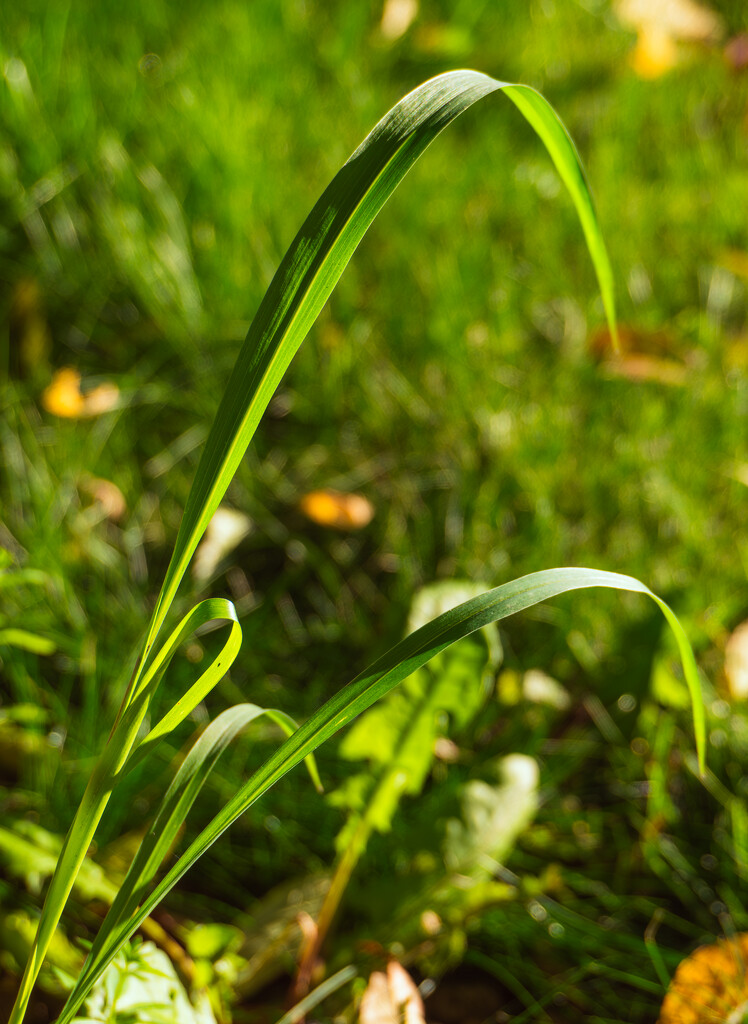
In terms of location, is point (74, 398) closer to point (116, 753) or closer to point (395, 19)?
point (116, 753)

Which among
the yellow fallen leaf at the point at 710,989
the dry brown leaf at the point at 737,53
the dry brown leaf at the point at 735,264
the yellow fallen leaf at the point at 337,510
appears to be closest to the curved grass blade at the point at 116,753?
the yellow fallen leaf at the point at 710,989

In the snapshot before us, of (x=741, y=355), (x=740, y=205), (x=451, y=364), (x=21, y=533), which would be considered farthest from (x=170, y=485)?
(x=740, y=205)

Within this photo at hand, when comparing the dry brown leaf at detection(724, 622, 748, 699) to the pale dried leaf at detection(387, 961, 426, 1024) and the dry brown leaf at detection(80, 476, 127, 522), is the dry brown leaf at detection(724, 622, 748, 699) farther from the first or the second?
the dry brown leaf at detection(80, 476, 127, 522)

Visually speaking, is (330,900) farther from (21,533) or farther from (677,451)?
(677,451)

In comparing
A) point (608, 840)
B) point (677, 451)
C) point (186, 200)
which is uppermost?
point (186, 200)

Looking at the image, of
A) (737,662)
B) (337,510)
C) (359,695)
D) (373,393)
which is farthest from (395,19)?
(359,695)

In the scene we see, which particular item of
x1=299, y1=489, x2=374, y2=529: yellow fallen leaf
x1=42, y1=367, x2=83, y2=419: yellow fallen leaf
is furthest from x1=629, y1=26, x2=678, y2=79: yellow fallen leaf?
x1=42, y1=367, x2=83, y2=419: yellow fallen leaf

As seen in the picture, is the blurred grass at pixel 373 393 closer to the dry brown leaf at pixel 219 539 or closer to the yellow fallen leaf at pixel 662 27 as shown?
the dry brown leaf at pixel 219 539
